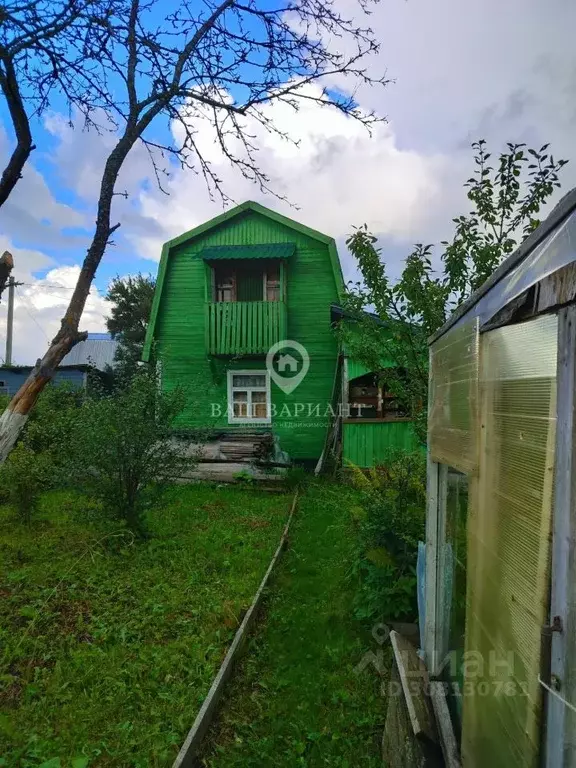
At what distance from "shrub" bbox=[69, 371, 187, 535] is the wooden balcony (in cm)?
556

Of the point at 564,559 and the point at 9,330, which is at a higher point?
the point at 9,330

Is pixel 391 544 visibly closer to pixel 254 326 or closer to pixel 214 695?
Result: pixel 214 695

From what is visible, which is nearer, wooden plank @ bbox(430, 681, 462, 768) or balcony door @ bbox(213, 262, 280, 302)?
wooden plank @ bbox(430, 681, 462, 768)

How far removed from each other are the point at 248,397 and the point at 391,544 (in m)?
8.72

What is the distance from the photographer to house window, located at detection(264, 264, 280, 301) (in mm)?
12938

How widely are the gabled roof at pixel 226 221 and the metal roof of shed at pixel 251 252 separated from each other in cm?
67

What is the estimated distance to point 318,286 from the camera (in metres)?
12.6

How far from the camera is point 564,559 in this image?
113 cm

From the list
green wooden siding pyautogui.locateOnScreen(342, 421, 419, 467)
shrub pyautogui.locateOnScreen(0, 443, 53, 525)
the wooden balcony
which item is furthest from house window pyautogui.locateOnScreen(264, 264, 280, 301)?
shrub pyautogui.locateOnScreen(0, 443, 53, 525)

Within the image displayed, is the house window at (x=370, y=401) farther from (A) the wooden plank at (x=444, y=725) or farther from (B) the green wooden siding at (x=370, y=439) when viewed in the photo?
(A) the wooden plank at (x=444, y=725)

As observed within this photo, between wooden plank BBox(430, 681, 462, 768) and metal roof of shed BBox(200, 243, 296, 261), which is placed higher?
metal roof of shed BBox(200, 243, 296, 261)

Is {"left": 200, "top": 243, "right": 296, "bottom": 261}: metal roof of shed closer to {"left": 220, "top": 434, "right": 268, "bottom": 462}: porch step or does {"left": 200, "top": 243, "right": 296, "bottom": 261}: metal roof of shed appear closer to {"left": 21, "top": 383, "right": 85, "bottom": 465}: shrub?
{"left": 220, "top": 434, "right": 268, "bottom": 462}: porch step

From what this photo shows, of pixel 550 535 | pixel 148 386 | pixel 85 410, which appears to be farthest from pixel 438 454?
pixel 85 410

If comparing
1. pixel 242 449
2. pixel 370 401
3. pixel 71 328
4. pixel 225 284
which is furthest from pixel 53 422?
pixel 370 401
